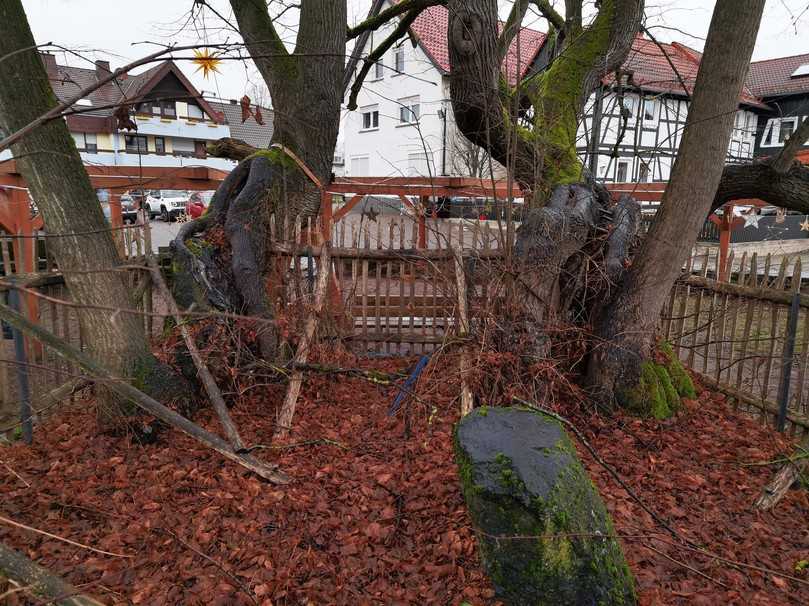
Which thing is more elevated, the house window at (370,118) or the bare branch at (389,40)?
the house window at (370,118)

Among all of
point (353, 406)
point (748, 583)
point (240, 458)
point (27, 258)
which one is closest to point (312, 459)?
point (240, 458)

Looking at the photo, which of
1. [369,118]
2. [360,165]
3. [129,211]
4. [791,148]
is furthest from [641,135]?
[129,211]

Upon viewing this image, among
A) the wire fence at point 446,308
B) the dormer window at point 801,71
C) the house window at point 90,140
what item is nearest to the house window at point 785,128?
the dormer window at point 801,71

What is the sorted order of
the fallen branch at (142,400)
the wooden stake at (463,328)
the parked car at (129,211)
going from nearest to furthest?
the fallen branch at (142,400) → the wooden stake at (463,328) → the parked car at (129,211)

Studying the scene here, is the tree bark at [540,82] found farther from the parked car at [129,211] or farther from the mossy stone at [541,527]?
the parked car at [129,211]

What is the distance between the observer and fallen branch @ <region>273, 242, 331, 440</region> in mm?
4598

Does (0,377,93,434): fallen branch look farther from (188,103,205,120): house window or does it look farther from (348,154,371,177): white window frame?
(188,103,205,120): house window

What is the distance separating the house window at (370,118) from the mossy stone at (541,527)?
97.0 feet

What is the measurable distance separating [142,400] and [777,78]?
3694cm

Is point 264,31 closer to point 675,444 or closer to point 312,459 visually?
point 312,459

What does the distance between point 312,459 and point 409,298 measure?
3.20m

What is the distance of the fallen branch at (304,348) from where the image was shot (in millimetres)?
4598

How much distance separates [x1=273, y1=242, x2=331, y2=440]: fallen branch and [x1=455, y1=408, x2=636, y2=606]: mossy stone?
2.24 metres

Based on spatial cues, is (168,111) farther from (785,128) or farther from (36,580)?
(36,580)
